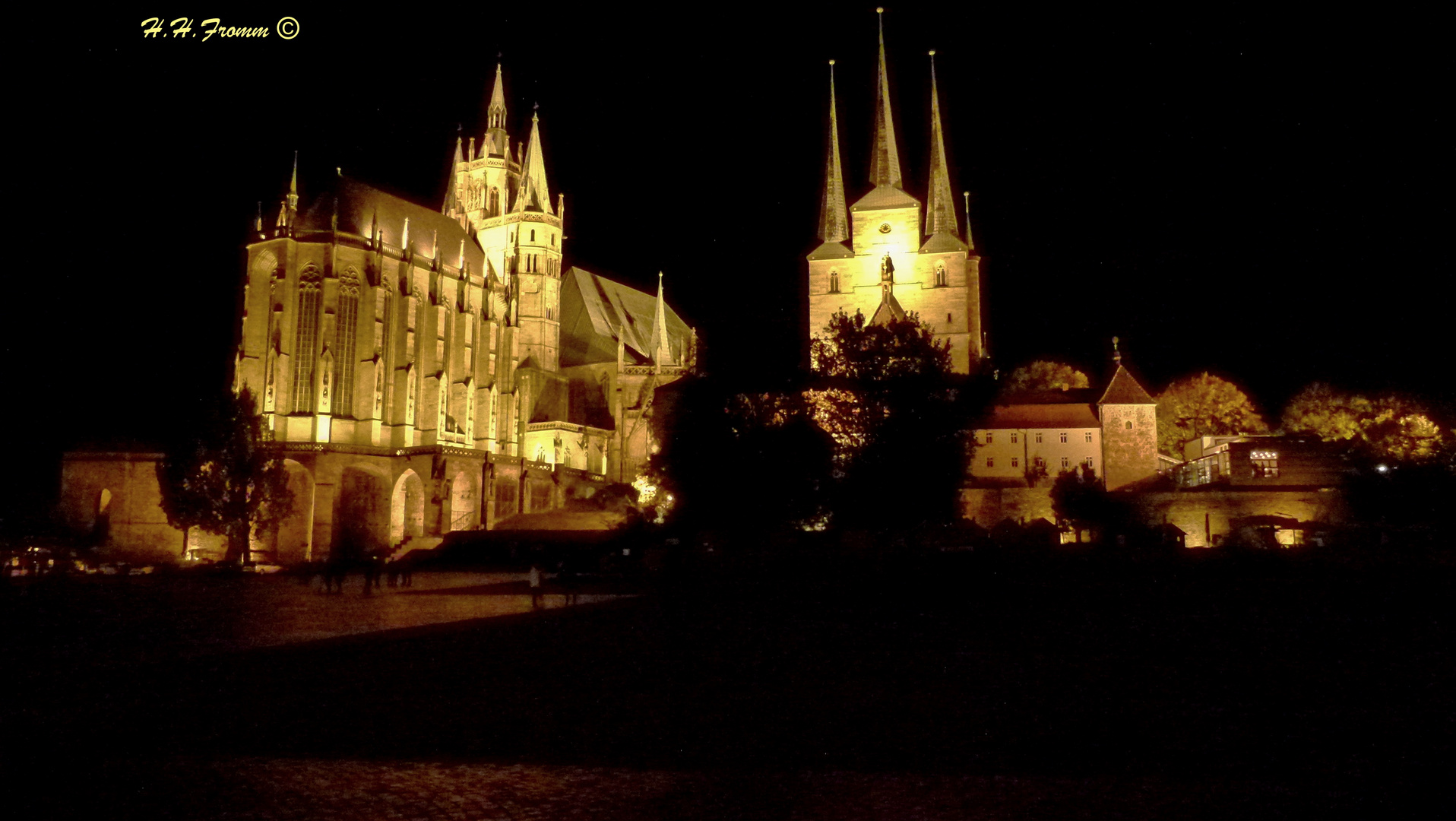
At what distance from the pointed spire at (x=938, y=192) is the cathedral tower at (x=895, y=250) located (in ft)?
0.17

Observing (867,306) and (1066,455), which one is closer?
(1066,455)

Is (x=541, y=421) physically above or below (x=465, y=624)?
above

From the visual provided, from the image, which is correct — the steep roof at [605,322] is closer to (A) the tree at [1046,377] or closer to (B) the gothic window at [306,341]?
(B) the gothic window at [306,341]

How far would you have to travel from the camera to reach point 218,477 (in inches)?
2083

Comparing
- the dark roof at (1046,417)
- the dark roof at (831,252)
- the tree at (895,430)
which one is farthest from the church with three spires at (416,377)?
the tree at (895,430)

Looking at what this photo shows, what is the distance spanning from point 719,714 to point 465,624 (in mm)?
11491

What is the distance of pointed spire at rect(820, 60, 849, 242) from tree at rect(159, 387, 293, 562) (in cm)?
3865

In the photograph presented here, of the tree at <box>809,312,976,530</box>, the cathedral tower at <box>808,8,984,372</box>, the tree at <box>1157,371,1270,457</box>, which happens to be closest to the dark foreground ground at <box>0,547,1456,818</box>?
the tree at <box>809,312,976,530</box>

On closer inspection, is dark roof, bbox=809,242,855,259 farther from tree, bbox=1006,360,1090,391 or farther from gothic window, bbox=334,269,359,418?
gothic window, bbox=334,269,359,418

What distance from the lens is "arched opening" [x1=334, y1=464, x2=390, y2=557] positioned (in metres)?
58.9

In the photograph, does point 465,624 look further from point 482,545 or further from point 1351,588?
point 482,545

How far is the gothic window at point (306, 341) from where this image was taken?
6331cm

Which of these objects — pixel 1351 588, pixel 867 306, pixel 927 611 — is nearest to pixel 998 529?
pixel 867 306

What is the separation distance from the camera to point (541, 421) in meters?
75.3
